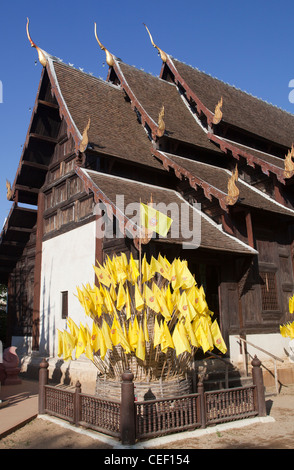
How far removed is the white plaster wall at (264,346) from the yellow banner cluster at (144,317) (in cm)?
423

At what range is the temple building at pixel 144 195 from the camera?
10742 millimetres

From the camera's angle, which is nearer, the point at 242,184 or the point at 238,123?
the point at 242,184

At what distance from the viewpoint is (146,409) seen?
19.7ft

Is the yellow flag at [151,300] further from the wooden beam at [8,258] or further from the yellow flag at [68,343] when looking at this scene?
the wooden beam at [8,258]

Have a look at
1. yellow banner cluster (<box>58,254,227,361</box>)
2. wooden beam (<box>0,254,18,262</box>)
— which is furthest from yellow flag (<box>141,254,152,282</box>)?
wooden beam (<box>0,254,18,262</box>)

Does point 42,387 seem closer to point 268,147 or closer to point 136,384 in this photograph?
point 136,384

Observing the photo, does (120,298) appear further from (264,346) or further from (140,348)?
(264,346)

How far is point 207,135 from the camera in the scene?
14164 mm

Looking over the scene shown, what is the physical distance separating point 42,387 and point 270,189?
8.68m

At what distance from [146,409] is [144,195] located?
6.19 metres

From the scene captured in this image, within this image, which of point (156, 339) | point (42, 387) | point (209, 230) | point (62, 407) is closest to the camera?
point (156, 339)

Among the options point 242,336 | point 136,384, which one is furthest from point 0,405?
point 242,336

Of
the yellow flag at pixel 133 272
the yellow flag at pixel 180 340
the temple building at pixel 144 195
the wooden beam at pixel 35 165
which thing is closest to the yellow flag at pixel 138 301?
the yellow flag at pixel 133 272

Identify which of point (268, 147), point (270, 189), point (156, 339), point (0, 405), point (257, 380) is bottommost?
point (0, 405)
